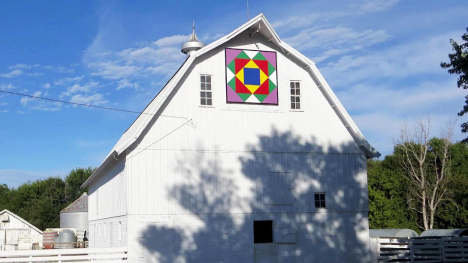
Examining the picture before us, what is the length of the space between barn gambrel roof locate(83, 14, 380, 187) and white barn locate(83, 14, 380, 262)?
43 mm

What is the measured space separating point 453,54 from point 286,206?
7999 millimetres

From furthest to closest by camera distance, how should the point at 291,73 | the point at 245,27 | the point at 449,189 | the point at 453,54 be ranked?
the point at 449,189
the point at 291,73
the point at 245,27
the point at 453,54

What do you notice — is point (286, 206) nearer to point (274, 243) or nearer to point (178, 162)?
point (274, 243)

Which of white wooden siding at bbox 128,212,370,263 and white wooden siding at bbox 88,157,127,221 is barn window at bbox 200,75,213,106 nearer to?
white wooden siding at bbox 88,157,127,221

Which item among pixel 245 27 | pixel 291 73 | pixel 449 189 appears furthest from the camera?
pixel 449 189

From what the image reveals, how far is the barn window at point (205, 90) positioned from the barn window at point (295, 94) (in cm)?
334

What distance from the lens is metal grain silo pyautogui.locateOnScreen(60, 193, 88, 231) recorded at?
44.5 metres

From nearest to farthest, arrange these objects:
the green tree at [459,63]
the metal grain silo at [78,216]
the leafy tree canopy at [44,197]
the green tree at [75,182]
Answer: the green tree at [459,63], the metal grain silo at [78,216], the leafy tree canopy at [44,197], the green tree at [75,182]

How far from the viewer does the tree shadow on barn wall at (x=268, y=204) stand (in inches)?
760

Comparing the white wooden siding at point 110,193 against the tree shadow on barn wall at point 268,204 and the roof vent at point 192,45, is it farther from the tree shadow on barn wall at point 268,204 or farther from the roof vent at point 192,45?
the roof vent at point 192,45

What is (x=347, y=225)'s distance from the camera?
21.6 metres

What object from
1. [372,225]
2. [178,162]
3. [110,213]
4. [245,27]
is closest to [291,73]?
[245,27]

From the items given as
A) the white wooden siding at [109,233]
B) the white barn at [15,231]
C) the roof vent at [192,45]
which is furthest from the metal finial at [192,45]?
the white barn at [15,231]

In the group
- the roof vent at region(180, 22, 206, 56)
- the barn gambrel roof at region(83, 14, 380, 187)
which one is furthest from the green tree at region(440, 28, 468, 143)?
the roof vent at region(180, 22, 206, 56)
